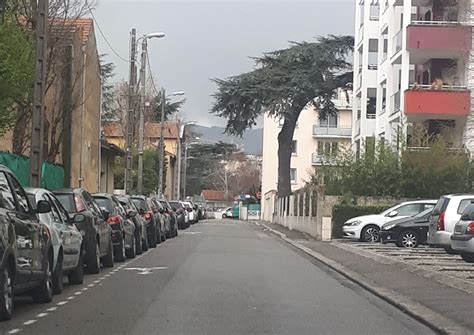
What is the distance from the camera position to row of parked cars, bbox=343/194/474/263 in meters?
19.3

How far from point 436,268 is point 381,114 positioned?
97.3 ft

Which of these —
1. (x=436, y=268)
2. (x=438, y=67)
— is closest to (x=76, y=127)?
(x=438, y=67)

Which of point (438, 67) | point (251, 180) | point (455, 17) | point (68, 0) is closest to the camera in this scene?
point (68, 0)

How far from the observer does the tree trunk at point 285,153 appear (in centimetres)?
5366

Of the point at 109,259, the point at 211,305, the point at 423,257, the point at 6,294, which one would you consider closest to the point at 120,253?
the point at 109,259

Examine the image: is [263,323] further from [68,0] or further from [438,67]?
[438,67]

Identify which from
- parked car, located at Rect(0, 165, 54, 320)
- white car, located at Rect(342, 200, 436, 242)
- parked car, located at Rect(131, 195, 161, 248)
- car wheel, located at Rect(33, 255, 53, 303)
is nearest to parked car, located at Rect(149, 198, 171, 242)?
parked car, located at Rect(131, 195, 161, 248)

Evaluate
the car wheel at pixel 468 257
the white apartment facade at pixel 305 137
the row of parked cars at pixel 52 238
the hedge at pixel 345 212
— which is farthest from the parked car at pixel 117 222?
the white apartment facade at pixel 305 137

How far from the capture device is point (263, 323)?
11.0 m

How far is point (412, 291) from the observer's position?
15.2 meters

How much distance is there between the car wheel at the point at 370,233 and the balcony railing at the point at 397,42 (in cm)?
1402

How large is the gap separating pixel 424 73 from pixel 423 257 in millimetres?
22473

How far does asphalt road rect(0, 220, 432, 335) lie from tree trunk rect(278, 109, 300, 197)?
1333 inches

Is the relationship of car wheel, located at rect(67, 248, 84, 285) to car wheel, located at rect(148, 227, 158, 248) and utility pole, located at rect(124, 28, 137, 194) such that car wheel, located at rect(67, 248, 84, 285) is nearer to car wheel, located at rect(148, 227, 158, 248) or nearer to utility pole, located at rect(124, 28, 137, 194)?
car wheel, located at rect(148, 227, 158, 248)
